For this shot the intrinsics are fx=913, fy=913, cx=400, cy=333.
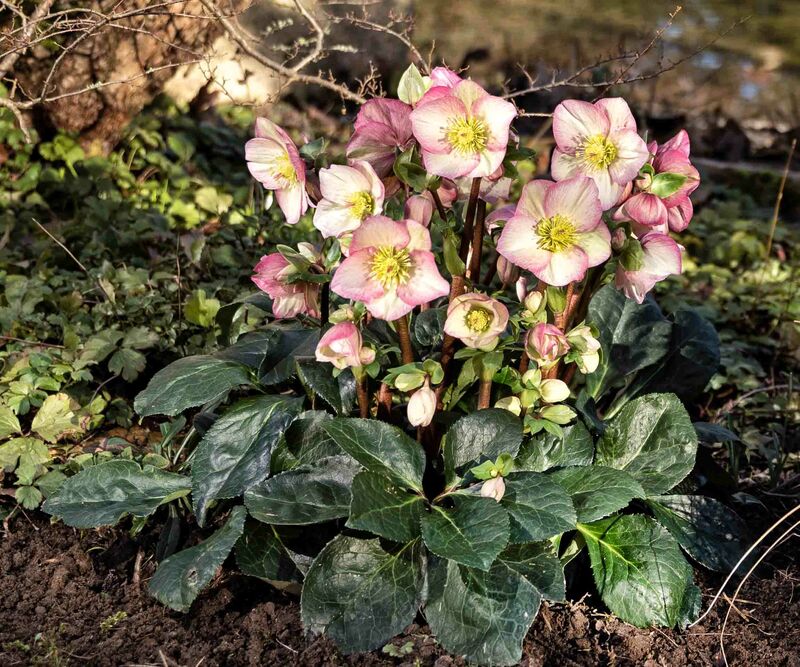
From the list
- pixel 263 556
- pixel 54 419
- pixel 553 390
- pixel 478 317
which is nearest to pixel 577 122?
pixel 478 317

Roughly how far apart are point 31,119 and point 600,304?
241 cm

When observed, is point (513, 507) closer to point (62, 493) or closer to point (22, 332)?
point (62, 493)

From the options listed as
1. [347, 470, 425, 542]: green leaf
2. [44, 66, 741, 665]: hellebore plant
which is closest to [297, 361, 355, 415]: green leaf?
[44, 66, 741, 665]: hellebore plant

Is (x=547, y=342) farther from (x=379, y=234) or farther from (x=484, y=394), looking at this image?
(x=379, y=234)

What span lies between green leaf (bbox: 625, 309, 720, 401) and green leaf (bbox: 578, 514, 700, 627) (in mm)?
470

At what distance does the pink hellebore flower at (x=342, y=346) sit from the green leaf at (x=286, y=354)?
233 millimetres

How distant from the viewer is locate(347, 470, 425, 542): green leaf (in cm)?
156

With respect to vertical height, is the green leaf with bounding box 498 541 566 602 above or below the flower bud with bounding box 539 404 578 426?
below

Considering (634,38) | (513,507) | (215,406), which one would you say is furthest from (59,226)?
(634,38)

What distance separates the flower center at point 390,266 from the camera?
1521mm

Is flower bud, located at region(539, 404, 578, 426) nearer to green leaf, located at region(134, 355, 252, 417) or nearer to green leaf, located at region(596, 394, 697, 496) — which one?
green leaf, located at region(596, 394, 697, 496)

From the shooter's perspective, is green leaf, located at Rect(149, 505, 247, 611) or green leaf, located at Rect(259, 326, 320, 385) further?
green leaf, located at Rect(259, 326, 320, 385)

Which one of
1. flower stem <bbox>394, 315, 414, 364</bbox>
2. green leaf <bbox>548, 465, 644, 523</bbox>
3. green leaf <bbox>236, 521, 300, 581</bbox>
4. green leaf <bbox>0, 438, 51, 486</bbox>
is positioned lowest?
green leaf <bbox>0, 438, 51, 486</bbox>

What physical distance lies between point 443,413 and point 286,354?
338 mm
